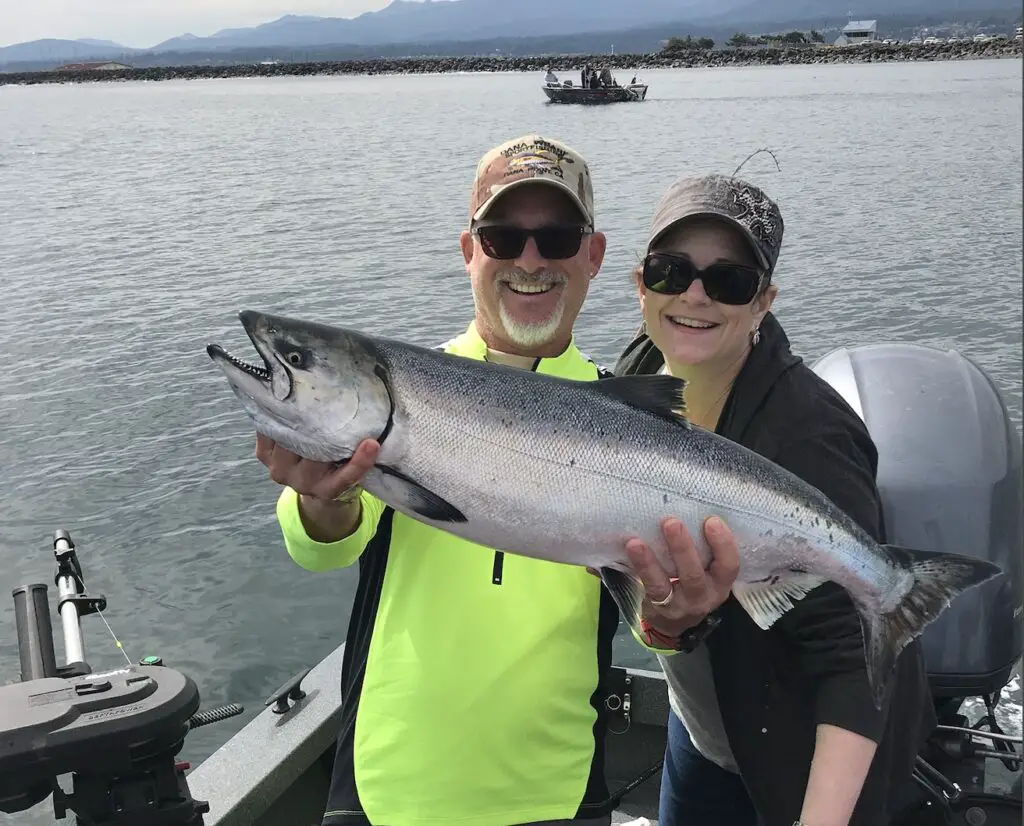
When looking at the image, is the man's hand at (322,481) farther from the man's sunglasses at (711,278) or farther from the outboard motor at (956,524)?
the outboard motor at (956,524)

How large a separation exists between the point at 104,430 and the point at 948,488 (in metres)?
11.2

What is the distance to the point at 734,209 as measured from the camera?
3.10 metres

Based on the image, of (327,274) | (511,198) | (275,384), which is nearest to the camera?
(275,384)

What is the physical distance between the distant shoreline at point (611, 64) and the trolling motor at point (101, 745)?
5420 inches

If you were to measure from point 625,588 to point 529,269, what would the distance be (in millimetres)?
A: 1271

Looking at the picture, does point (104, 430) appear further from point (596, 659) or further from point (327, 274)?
point (596, 659)

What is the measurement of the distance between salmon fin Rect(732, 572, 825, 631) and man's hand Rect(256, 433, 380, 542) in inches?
50.3

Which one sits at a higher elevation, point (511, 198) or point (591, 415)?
point (511, 198)

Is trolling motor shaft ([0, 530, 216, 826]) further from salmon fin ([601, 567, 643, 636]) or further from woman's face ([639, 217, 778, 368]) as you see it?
woman's face ([639, 217, 778, 368])

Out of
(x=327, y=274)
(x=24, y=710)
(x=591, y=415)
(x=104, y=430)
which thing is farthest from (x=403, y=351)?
(x=327, y=274)

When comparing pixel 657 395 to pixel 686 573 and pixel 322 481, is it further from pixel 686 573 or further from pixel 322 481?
pixel 322 481

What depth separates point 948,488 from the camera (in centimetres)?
444

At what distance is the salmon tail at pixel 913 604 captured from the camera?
9.18 feet

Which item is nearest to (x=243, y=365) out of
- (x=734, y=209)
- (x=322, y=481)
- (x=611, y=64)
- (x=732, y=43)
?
(x=322, y=481)
